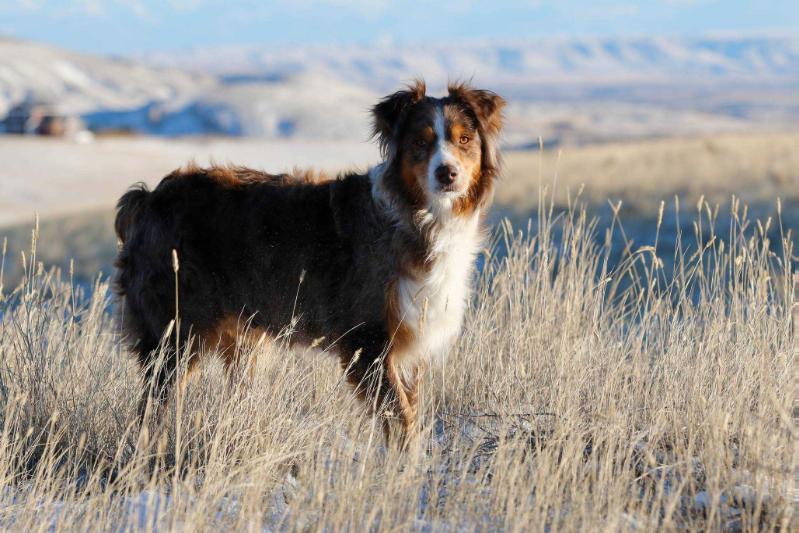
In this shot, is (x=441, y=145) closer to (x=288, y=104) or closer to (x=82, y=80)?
(x=288, y=104)

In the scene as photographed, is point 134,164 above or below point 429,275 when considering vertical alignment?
below

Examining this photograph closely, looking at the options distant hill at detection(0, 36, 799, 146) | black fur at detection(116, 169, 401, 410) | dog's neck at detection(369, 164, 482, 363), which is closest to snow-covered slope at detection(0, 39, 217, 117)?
distant hill at detection(0, 36, 799, 146)

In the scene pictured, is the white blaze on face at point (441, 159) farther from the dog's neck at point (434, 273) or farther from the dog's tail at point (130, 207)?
the dog's tail at point (130, 207)

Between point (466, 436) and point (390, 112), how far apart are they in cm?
163

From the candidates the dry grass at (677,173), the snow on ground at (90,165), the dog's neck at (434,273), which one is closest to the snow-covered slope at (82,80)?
the snow on ground at (90,165)

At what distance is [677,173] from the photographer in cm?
2261

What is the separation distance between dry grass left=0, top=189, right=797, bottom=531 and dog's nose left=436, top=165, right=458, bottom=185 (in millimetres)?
974

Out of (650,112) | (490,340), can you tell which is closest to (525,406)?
(490,340)

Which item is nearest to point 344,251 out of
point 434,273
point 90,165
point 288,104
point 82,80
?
point 434,273

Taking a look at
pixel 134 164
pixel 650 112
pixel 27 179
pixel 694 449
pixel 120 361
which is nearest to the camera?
pixel 694 449

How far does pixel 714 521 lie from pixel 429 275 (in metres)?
1.72

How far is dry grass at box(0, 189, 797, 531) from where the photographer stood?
3.88 meters

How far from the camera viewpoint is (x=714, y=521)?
3924 millimetres

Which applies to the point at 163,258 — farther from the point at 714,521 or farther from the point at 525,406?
the point at 714,521
